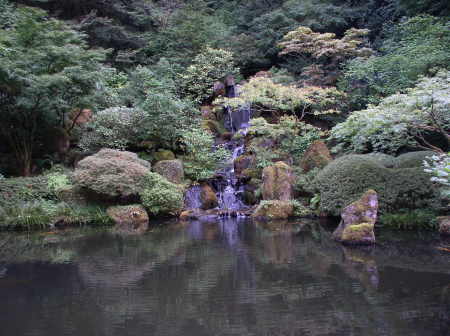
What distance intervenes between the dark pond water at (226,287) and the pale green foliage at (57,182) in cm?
371

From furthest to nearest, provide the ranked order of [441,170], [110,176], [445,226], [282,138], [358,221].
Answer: [282,138] → [110,176] → [445,226] → [358,221] → [441,170]

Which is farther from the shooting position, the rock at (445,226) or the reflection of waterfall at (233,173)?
the reflection of waterfall at (233,173)

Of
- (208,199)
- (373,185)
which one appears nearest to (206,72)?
(208,199)

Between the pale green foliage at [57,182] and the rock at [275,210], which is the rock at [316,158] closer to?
→ the rock at [275,210]

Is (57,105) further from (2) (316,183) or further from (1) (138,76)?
(2) (316,183)

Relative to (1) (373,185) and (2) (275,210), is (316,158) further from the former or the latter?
(1) (373,185)

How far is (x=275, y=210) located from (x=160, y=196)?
375 centimetres

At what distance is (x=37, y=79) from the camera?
12281mm

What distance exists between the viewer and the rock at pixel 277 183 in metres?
12.6

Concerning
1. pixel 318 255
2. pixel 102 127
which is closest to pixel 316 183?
pixel 318 255

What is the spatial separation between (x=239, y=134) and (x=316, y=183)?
527cm

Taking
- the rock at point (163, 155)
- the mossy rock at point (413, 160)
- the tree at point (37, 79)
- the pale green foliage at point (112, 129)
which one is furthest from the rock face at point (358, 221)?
the tree at point (37, 79)

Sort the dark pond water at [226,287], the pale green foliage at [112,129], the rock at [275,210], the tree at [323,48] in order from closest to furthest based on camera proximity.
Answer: the dark pond water at [226,287]
the rock at [275,210]
the pale green foliage at [112,129]
the tree at [323,48]

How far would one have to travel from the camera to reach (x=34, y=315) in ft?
14.8
